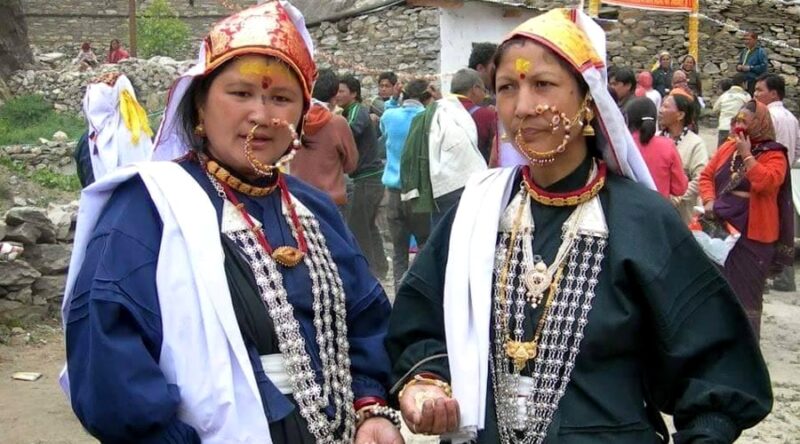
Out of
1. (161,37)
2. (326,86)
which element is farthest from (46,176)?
(161,37)

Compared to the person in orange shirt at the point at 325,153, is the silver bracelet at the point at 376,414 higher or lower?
higher

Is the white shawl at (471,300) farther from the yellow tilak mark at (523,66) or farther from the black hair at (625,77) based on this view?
the black hair at (625,77)

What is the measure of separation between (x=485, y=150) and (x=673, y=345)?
18.8 feet

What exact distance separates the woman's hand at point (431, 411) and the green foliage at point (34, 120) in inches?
599

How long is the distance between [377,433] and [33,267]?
6.33 meters

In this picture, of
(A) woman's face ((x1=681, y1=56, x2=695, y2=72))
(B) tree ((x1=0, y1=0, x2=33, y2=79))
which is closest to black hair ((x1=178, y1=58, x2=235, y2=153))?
(A) woman's face ((x1=681, y1=56, x2=695, y2=72))

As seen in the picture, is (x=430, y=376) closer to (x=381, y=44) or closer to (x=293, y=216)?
(x=293, y=216)

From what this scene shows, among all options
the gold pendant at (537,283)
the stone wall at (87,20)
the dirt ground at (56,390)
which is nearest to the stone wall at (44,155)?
the dirt ground at (56,390)

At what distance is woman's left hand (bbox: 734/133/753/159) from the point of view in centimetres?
705

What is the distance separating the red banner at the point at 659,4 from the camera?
1756 cm

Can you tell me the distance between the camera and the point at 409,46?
50.1 feet

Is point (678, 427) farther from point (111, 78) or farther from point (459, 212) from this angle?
point (111, 78)

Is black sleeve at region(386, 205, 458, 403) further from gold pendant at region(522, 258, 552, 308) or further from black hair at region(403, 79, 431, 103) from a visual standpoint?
black hair at region(403, 79, 431, 103)

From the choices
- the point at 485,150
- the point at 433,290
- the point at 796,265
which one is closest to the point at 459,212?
the point at 433,290
